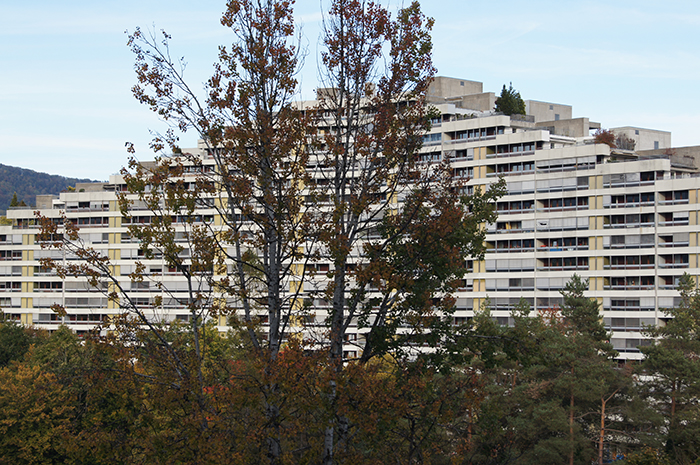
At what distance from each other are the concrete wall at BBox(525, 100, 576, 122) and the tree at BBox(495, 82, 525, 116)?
822 centimetres

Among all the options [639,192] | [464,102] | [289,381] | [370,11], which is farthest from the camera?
[464,102]

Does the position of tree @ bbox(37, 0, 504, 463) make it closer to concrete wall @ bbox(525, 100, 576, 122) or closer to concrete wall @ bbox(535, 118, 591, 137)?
concrete wall @ bbox(535, 118, 591, 137)

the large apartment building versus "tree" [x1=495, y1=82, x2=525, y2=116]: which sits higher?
"tree" [x1=495, y1=82, x2=525, y2=116]

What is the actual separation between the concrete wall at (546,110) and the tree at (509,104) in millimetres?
8225

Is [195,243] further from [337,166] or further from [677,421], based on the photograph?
[677,421]

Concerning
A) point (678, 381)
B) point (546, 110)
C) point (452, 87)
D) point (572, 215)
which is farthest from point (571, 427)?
Result: point (546, 110)

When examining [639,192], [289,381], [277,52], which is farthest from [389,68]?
[639,192]

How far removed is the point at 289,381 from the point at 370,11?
1161 centimetres

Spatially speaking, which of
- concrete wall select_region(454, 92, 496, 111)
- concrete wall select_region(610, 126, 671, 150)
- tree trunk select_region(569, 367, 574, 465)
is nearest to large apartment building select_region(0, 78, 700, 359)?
concrete wall select_region(454, 92, 496, 111)

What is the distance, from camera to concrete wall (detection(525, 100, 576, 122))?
116 metres

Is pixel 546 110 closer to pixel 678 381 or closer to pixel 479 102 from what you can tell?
pixel 479 102

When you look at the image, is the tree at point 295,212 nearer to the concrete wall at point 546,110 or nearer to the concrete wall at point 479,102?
the concrete wall at point 479,102

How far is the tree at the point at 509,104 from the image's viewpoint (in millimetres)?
103375

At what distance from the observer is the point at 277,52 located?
72.2ft
